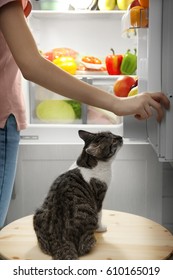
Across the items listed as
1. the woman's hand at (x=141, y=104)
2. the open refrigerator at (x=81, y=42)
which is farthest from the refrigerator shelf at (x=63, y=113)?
the woman's hand at (x=141, y=104)

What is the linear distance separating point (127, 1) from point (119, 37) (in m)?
0.23

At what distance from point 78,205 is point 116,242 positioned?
0.43 ft

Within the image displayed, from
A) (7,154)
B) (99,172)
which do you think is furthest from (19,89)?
(99,172)

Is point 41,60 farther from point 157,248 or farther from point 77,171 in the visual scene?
point 157,248

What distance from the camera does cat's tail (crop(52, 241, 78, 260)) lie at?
0.92 meters

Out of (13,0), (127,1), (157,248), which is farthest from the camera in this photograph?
(127,1)

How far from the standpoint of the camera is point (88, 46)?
199 cm

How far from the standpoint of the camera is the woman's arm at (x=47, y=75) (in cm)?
74

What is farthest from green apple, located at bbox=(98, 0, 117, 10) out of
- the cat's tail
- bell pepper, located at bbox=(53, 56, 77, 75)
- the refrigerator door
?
the cat's tail

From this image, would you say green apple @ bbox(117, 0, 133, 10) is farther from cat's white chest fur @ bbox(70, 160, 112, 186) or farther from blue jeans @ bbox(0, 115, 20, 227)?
blue jeans @ bbox(0, 115, 20, 227)

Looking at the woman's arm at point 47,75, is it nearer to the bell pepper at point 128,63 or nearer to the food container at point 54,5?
the bell pepper at point 128,63

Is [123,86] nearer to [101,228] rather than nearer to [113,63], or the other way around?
[101,228]

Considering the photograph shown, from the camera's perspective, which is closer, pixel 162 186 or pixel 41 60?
pixel 41 60
